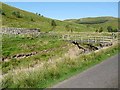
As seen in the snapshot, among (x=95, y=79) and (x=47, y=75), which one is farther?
(x=47, y=75)

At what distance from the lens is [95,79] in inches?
554


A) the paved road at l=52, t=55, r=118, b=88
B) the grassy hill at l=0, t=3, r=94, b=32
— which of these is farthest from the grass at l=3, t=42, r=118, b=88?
the grassy hill at l=0, t=3, r=94, b=32

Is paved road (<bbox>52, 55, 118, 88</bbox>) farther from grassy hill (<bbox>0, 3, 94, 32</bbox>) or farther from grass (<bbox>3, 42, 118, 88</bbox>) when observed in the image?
grassy hill (<bbox>0, 3, 94, 32</bbox>)

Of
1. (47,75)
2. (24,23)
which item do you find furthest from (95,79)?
(24,23)

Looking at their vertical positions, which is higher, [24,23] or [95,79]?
[24,23]

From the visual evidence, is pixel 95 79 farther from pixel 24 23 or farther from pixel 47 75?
pixel 24 23

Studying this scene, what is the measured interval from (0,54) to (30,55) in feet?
16.8

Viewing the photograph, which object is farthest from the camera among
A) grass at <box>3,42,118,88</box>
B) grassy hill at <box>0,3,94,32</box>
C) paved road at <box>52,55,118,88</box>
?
grassy hill at <box>0,3,94,32</box>

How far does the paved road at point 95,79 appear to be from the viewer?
12.8 m

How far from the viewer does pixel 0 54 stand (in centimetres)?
4269

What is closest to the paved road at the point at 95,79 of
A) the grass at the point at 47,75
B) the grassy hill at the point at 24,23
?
the grass at the point at 47,75

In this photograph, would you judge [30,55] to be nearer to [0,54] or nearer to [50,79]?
[0,54]

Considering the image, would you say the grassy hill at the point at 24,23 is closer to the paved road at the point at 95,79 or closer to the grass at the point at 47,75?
the grass at the point at 47,75

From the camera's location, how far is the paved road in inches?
505
